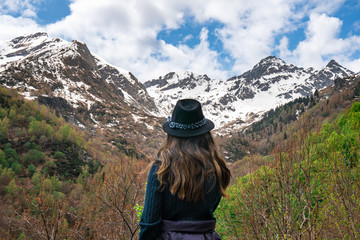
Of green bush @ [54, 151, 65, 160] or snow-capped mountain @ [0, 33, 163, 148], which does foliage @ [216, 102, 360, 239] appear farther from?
snow-capped mountain @ [0, 33, 163, 148]

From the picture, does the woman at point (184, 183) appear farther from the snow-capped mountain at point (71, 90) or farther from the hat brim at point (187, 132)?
the snow-capped mountain at point (71, 90)

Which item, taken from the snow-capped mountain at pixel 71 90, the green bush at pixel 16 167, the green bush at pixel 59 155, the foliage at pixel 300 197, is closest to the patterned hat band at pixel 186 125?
the foliage at pixel 300 197

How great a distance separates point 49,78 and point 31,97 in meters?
31.4

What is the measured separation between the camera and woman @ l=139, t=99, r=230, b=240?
1821mm

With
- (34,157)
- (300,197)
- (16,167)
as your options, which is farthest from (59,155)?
(300,197)

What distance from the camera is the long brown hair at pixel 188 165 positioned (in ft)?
5.99

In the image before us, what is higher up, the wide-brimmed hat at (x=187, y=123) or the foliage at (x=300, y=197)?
the wide-brimmed hat at (x=187, y=123)

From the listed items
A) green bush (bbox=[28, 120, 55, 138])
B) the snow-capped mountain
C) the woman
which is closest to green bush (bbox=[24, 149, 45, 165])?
green bush (bbox=[28, 120, 55, 138])

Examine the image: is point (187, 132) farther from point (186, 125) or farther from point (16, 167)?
point (16, 167)

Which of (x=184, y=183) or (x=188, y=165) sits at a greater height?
(x=188, y=165)

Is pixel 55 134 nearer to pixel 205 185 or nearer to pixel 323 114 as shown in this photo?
pixel 205 185

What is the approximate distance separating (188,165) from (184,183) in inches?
6.4

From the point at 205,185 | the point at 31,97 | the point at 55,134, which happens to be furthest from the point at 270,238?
the point at 31,97

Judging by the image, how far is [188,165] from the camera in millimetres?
1896
